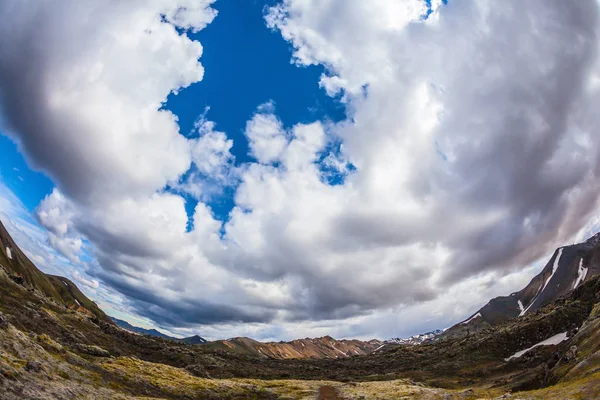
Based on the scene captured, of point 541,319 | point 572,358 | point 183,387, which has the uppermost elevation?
point 541,319

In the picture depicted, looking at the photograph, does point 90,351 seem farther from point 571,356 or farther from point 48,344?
point 571,356

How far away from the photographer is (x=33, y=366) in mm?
44188

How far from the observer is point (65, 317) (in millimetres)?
128625

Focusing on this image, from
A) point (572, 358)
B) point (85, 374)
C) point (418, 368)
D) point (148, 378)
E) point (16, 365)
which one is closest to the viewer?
point (16, 365)

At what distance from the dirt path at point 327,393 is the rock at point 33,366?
6288 cm

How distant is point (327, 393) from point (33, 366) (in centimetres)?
7296

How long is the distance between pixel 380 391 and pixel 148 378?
196ft

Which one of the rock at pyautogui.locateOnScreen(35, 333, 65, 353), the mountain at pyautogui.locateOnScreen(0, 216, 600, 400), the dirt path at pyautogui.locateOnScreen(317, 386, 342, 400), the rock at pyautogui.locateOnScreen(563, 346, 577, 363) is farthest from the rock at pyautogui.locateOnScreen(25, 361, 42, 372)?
the rock at pyautogui.locateOnScreen(563, 346, 577, 363)

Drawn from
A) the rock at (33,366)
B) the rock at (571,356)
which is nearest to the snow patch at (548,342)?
the rock at (571,356)

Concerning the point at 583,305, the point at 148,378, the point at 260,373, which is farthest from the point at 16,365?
the point at 583,305

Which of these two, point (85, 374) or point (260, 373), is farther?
point (260, 373)

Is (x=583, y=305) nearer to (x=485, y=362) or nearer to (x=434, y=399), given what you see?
(x=485, y=362)

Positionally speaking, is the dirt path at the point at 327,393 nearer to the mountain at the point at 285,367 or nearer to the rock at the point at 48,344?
the mountain at the point at 285,367

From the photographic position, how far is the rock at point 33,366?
142 ft
